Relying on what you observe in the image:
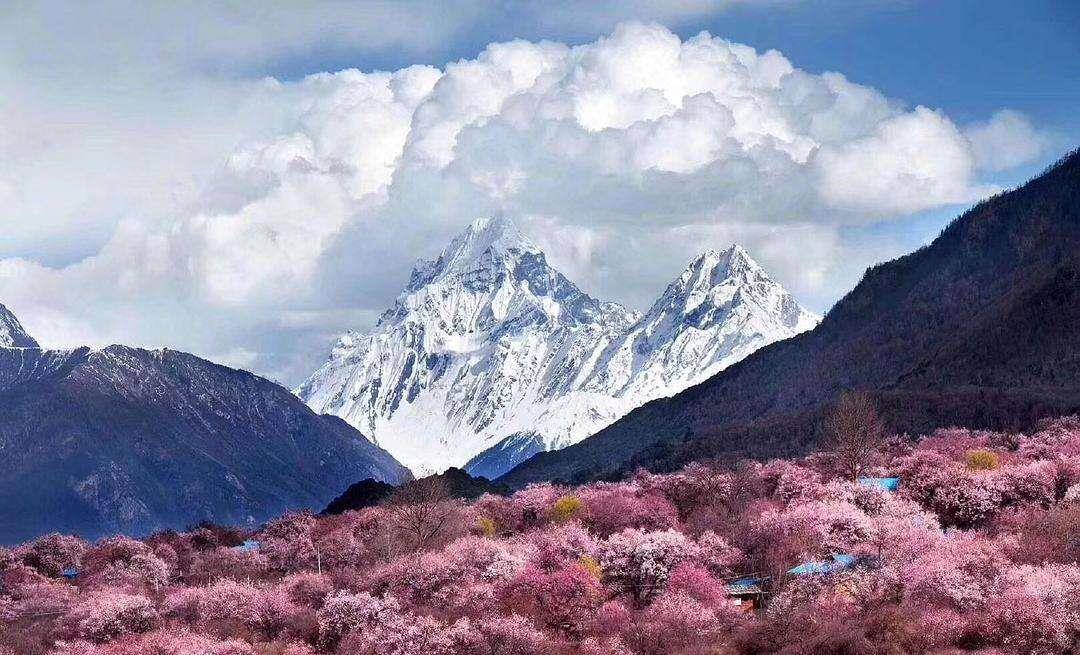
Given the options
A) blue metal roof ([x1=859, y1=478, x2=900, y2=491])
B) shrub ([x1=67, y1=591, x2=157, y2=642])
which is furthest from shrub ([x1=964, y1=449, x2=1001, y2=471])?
shrub ([x1=67, y1=591, x2=157, y2=642])

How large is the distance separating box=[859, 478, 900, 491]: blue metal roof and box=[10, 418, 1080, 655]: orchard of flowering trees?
152 centimetres

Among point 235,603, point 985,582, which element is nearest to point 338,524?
point 235,603

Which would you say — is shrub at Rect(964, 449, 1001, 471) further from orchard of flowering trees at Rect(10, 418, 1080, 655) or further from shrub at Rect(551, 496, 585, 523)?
shrub at Rect(551, 496, 585, 523)

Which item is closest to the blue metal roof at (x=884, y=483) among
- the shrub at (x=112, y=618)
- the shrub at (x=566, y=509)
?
the shrub at (x=566, y=509)

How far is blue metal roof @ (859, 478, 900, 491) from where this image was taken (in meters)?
132

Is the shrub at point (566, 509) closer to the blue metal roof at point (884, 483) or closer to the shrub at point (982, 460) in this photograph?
the blue metal roof at point (884, 483)

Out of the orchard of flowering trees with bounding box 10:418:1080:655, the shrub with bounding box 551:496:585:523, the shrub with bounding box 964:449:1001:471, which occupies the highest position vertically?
the shrub with bounding box 551:496:585:523

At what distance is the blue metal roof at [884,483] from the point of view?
13238 cm

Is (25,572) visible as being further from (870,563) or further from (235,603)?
(870,563)

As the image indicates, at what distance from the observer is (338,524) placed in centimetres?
19750

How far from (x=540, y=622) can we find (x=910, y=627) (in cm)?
2477

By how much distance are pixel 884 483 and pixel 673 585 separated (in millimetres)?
43462

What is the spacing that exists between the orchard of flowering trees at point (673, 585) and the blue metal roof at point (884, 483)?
152cm

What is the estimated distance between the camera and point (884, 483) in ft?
454
